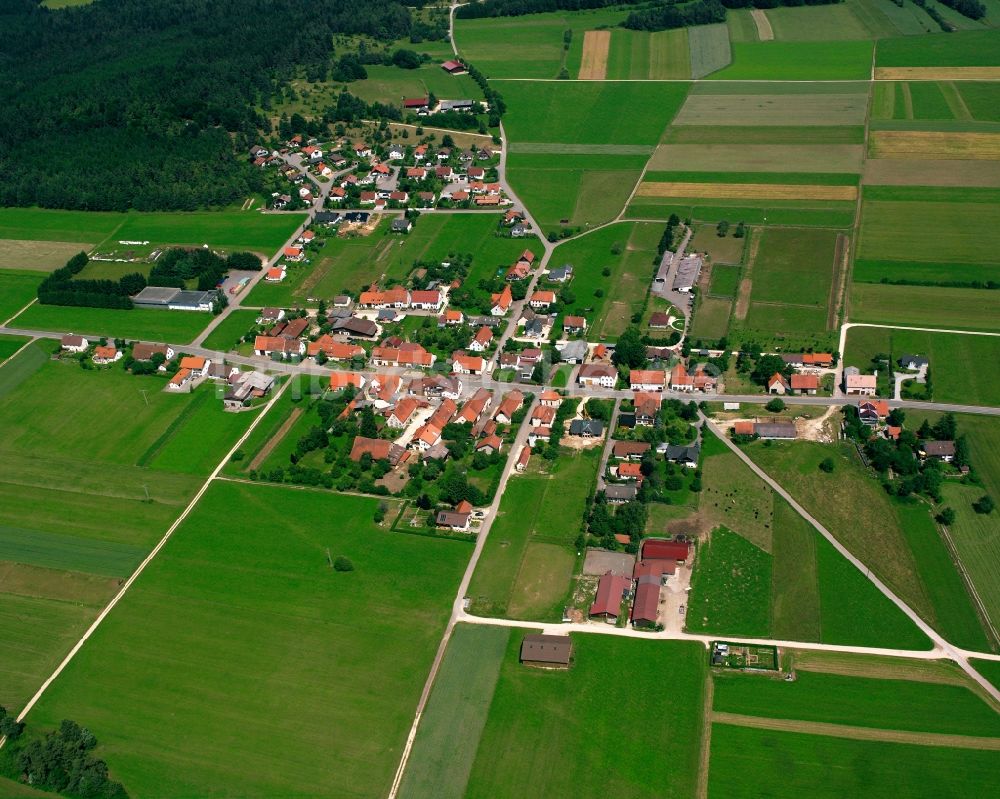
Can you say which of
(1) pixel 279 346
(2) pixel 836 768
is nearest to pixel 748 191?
(1) pixel 279 346

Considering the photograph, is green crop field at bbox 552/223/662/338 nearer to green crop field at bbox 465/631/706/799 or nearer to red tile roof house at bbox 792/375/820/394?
red tile roof house at bbox 792/375/820/394

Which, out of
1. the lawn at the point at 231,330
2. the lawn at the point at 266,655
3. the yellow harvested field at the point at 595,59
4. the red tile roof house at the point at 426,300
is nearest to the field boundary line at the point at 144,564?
the lawn at the point at 266,655

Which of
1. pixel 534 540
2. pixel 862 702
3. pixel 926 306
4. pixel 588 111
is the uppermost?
pixel 862 702

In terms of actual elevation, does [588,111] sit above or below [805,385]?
below

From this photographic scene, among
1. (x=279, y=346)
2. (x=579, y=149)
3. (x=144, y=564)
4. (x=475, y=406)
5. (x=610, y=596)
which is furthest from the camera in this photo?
(x=579, y=149)

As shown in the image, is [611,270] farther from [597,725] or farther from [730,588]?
[597,725]

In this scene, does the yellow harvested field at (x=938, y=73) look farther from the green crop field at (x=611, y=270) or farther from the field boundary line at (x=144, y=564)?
the field boundary line at (x=144, y=564)
